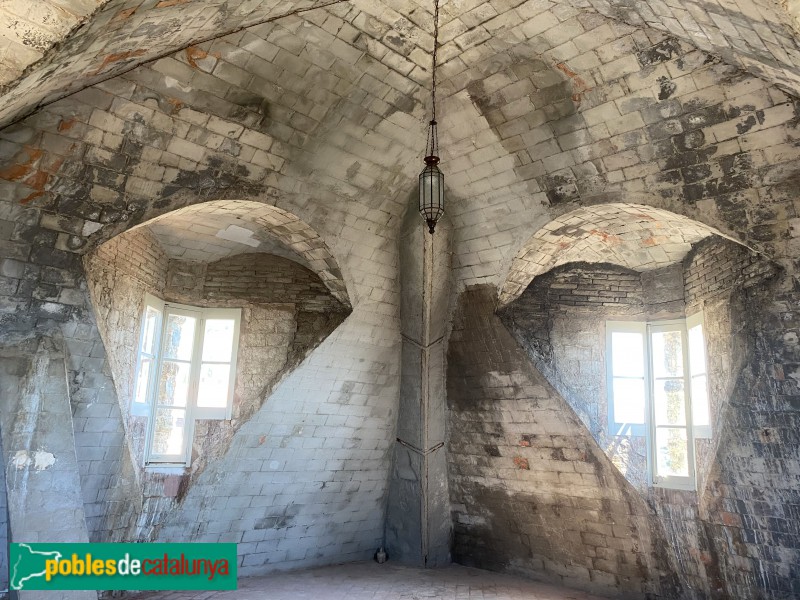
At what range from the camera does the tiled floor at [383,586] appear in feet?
17.8

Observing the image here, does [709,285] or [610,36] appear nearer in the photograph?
[610,36]

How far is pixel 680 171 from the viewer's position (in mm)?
4723

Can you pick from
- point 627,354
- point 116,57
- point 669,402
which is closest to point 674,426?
point 669,402

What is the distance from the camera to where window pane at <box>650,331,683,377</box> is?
240 inches

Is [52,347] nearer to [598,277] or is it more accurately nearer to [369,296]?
[369,296]

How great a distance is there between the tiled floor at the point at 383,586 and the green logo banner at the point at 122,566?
0.45ft

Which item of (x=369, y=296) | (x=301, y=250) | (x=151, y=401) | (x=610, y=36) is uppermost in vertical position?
(x=610, y=36)

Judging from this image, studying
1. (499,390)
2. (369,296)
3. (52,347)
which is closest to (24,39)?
(52,347)

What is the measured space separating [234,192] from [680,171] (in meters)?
3.51

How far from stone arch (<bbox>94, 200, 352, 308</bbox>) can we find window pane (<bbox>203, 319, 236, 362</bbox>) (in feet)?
2.33

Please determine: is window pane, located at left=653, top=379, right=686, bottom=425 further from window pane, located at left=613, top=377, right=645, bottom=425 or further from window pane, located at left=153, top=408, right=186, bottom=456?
window pane, located at left=153, top=408, right=186, bottom=456

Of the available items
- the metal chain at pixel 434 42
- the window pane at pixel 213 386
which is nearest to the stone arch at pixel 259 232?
the window pane at pixel 213 386

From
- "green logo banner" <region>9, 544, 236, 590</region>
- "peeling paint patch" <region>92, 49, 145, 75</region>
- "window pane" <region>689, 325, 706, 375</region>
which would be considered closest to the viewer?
"peeling paint patch" <region>92, 49, 145, 75</region>

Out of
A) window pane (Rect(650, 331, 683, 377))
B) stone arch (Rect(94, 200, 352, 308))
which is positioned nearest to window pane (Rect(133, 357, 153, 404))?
stone arch (Rect(94, 200, 352, 308))
